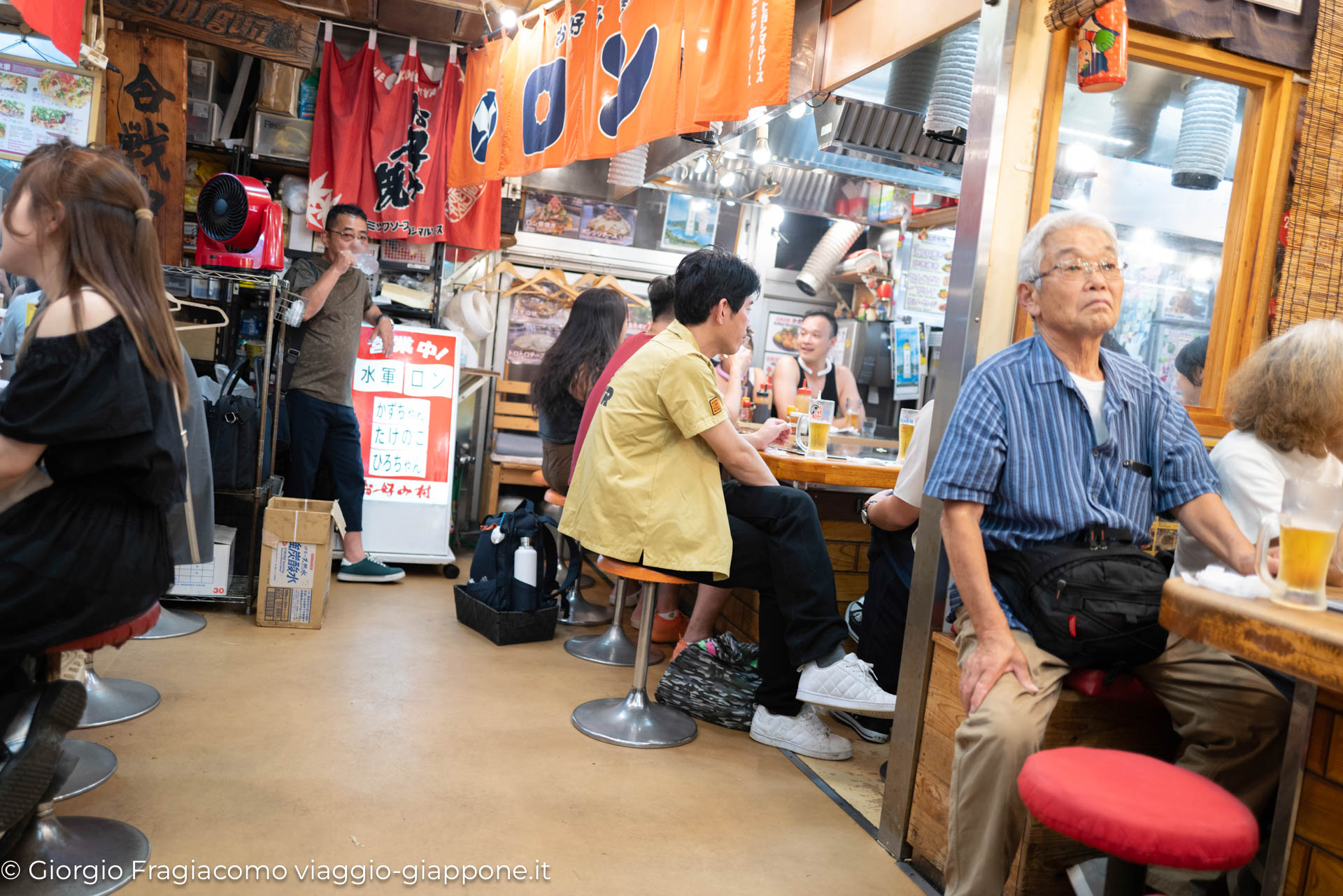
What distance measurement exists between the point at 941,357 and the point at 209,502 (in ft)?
7.65

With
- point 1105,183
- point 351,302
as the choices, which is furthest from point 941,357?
point 351,302

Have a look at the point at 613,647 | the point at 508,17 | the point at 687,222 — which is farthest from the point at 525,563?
the point at 687,222

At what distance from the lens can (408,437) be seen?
561 cm

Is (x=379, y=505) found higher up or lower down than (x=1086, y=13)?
lower down

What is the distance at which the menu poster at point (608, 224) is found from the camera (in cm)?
758

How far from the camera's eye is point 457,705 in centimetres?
342

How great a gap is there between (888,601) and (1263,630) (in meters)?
1.89

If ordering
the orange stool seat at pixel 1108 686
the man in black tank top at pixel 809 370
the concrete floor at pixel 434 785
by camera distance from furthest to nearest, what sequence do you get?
the man in black tank top at pixel 809 370 < the concrete floor at pixel 434 785 < the orange stool seat at pixel 1108 686

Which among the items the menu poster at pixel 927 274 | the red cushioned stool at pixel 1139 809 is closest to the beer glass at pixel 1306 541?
the red cushioned stool at pixel 1139 809

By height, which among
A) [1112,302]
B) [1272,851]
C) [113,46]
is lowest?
[1272,851]

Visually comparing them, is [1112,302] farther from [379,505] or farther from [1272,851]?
[379,505]

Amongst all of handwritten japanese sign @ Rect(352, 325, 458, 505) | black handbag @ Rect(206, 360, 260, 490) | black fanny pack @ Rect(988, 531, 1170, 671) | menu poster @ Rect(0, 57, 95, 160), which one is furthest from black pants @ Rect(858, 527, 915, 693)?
menu poster @ Rect(0, 57, 95, 160)

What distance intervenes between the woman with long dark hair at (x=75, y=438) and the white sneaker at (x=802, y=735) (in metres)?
2.10

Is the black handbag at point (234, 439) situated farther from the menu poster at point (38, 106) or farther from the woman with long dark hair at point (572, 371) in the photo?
the menu poster at point (38, 106)
